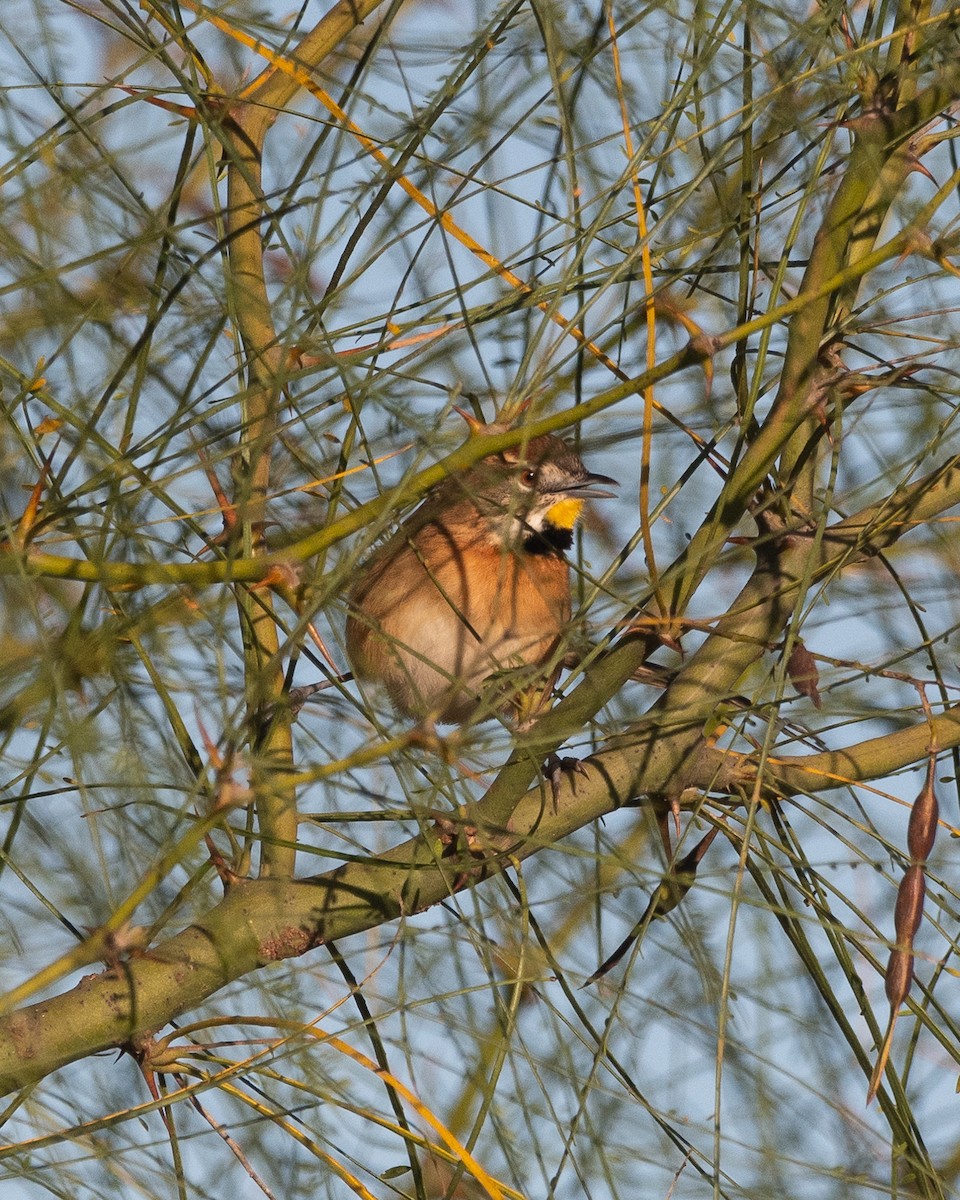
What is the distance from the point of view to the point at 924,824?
2732 millimetres

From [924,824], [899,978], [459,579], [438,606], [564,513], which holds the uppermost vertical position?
[564,513]

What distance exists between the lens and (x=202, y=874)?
287cm

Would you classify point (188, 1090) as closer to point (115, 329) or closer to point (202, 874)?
point (202, 874)

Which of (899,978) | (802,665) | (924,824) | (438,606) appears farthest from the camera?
(438,606)

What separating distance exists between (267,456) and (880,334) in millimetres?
1320

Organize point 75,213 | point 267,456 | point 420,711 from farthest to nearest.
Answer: point 267,456 < point 75,213 < point 420,711

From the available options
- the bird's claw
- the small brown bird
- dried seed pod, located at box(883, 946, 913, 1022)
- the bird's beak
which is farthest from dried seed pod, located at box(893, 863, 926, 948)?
the bird's beak

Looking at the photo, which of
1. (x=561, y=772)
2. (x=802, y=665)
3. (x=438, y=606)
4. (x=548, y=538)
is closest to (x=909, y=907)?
(x=802, y=665)

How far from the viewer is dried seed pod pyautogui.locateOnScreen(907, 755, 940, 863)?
2711 millimetres

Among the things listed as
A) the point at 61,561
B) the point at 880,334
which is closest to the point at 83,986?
the point at 61,561

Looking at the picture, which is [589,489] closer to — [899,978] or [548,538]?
[548,538]

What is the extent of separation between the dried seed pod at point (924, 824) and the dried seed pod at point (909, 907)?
4cm

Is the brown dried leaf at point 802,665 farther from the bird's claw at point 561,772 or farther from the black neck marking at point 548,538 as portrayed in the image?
the black neck marking at point 548,538

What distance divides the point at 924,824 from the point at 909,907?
0.16 m
